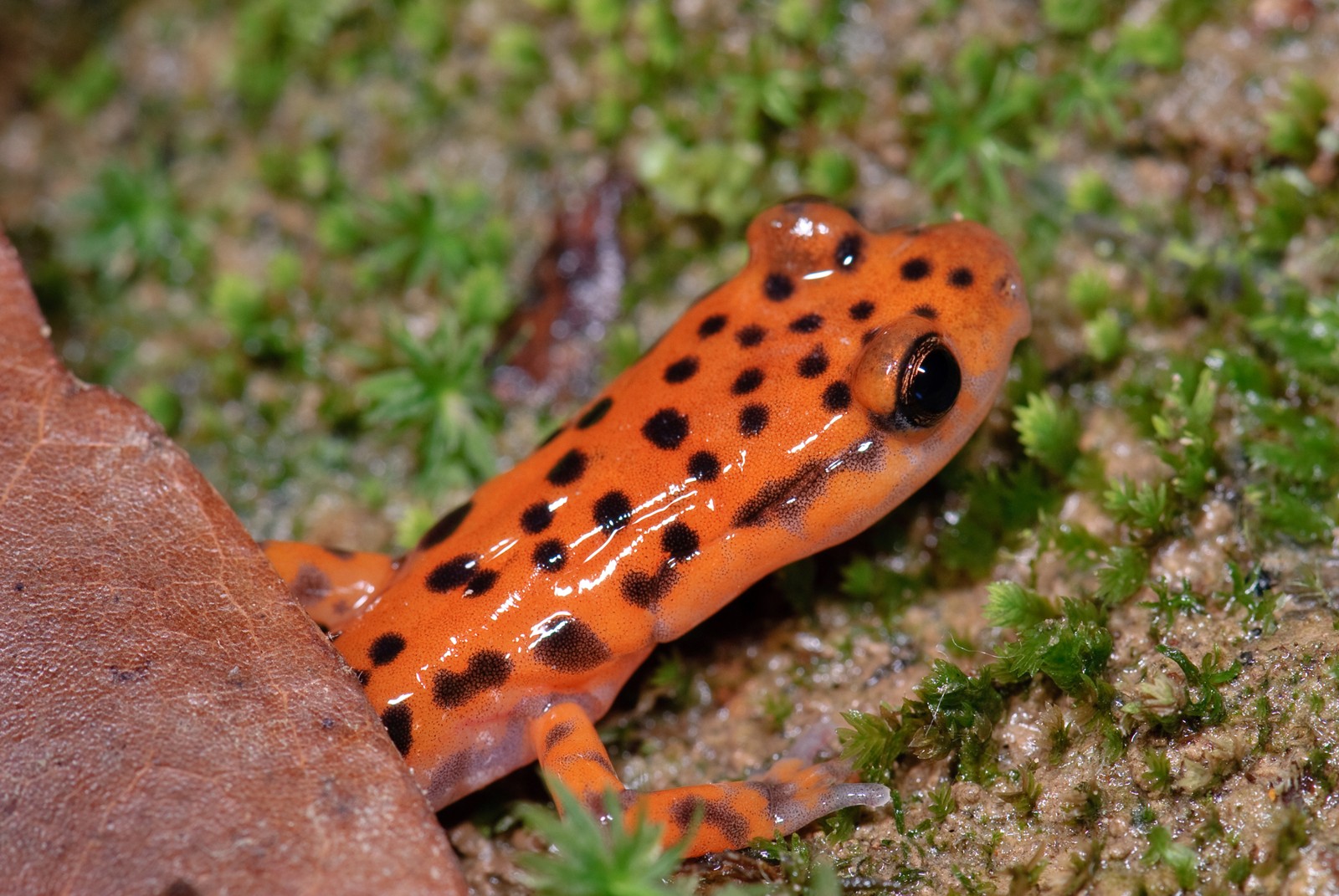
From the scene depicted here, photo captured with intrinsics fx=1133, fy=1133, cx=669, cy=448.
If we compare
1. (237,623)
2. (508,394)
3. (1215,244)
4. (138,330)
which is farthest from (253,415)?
(1215,244)

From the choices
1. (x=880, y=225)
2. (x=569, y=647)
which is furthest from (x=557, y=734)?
(x=880, y=225)

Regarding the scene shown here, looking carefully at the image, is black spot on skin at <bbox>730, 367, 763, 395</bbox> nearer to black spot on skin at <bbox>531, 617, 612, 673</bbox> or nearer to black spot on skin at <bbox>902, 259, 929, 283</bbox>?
black spot on skin at <bbox>902, 259, 929, 283</bbox>

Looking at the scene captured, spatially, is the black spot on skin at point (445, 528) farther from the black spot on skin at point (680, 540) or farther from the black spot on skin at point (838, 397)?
the black spot on skin at point (838, 397)

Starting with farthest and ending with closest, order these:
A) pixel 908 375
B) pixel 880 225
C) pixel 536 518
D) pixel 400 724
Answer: pixel 880 225 < pixel 536 518 < pixel 400 724 < pixel 908 375

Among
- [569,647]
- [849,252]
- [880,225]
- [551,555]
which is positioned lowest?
[569,647]

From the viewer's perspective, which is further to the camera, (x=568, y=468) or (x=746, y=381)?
(x=568, y=468)

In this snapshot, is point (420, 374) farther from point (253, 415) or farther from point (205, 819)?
point (205, 819)

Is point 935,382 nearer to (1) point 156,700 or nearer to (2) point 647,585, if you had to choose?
(2) point 647,585

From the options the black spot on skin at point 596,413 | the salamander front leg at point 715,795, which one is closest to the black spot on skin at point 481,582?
the salamander front leg at point 715,795
